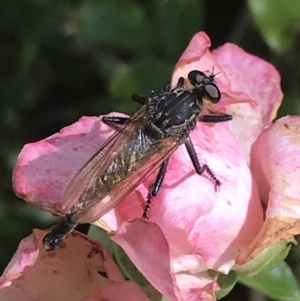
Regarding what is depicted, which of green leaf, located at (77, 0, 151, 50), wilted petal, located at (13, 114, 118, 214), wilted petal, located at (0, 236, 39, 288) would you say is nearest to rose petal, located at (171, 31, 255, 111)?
wilted petal, located at (13, 114, 118, 214)

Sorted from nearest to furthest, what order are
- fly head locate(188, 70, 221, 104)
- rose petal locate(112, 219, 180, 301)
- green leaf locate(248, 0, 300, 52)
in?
rose petal locate(112, 219, 180, 301) → fly head locate(188, 70, 221, 104) → green leaf locate(248, 0, 300, 52)

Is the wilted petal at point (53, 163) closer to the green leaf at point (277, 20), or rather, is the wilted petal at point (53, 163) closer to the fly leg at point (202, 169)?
the fly leg at point (202, 169)

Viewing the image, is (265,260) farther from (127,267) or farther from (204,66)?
(204,66)

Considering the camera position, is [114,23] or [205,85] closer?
[205,85]

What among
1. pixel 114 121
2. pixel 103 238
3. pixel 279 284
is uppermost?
pixel 114 121

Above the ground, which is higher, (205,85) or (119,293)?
(205,85)

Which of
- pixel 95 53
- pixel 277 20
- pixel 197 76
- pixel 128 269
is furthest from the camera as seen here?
pixel 95 53

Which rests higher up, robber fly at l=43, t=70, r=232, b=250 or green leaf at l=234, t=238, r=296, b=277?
robber fly at l=43, t=70, r=232, b=250

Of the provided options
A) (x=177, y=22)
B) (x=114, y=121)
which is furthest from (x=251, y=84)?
(x=177, y=22)

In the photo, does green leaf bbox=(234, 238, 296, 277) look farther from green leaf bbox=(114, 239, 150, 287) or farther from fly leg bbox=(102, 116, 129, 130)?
fly leg bbox=(102, 116, 129, 130)
